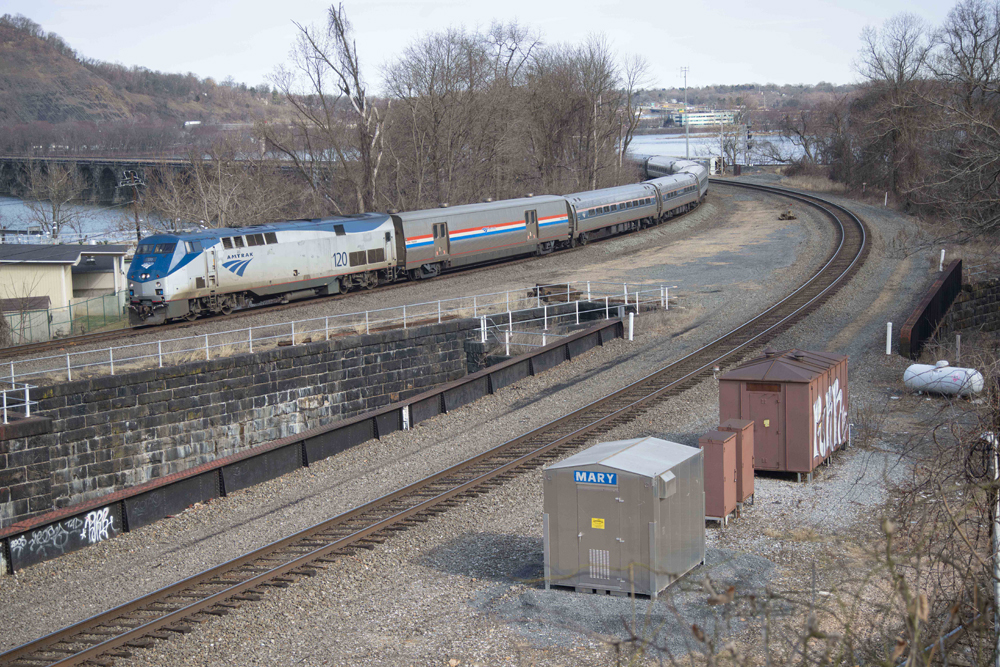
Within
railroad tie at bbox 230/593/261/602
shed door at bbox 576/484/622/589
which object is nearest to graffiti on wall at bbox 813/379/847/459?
shed door at bbox 576/484/622/589

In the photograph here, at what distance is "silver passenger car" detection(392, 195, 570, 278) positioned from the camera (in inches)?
1407

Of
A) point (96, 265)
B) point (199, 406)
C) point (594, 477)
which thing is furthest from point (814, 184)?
point (594, 477)

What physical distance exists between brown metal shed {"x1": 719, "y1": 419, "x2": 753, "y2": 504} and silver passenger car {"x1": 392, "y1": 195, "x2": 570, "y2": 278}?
22.8 meters

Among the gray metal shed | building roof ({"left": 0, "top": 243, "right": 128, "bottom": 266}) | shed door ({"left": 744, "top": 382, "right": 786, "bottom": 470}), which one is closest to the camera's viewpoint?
the gray metal shed

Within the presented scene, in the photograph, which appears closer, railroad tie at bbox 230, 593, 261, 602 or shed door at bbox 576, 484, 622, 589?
shed door at bbox 576, 484, 622, 589

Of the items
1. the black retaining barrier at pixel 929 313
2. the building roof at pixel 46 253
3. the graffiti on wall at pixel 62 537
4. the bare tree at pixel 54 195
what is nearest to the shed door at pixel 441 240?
the black retaining barrier at pixel 929 313

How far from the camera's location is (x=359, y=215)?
34.8 m

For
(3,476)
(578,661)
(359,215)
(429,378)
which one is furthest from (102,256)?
(578,661)

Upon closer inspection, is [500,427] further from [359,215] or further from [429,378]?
[359,215]

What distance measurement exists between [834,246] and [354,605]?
36.0m

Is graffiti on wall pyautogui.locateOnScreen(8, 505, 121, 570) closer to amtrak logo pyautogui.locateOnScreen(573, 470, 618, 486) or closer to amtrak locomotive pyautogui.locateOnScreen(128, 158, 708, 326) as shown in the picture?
amtrak logo pyautogui.locateOnScreen(573, 470, 618, 486)

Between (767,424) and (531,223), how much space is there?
26.6 m

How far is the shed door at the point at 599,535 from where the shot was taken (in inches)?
426

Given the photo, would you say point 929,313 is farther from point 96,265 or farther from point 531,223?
point 96,265
